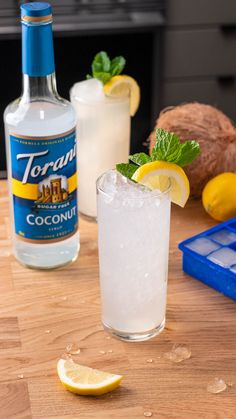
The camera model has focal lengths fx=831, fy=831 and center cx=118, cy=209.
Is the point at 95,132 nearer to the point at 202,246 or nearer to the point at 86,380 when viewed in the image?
the point at 202,246

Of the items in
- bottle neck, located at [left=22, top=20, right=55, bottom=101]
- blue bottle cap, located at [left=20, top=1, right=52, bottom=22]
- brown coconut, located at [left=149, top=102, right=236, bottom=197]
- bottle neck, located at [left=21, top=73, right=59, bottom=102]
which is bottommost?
brown coconut, located at [left=149, top=102, right=236, bottom=197]

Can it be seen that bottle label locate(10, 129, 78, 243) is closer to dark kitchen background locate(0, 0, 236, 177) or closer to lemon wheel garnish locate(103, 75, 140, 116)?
lemon wheel garnish locate(103, 75, 140, 116)

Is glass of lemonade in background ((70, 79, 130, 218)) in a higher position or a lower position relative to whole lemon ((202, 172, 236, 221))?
higher

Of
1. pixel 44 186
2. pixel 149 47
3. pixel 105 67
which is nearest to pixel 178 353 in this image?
pixel 44 186

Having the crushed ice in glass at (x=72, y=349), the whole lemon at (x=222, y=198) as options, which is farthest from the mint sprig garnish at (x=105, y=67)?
the crushed ice in glass at (x=72, y=349)

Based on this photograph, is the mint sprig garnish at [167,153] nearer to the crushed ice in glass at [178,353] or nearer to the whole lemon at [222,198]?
the crushed ice in glass at [178,353]

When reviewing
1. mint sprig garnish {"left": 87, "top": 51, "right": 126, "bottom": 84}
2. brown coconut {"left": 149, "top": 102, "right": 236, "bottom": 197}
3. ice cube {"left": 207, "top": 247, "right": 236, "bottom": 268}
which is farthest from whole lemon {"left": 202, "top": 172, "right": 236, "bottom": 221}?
mint sprig garnish {"left": 87, "top": 51, "right": 126, "bottom": 84}

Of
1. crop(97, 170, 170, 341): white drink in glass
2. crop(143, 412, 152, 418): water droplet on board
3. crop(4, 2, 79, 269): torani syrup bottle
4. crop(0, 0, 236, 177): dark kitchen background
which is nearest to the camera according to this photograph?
crop(143, 412, 152, 418): water droplet on board

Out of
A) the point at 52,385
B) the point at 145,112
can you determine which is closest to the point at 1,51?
the point at 145,112
